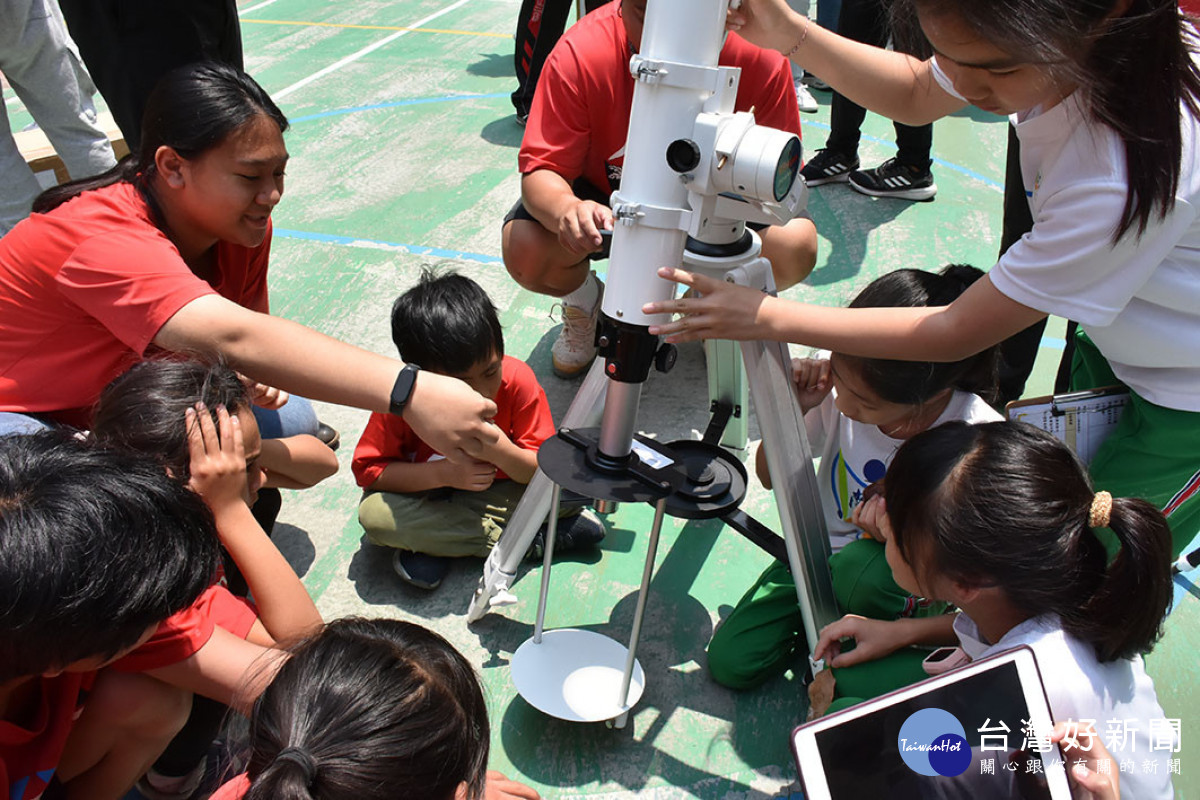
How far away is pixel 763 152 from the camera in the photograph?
4.00ft

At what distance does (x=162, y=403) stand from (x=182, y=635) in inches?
15.7

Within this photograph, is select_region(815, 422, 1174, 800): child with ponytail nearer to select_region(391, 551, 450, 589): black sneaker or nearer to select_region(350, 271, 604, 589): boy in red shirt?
select_region(350, 271, 604, 589): boy in red shirt

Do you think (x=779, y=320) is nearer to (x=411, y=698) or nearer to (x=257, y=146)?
(x=411, y=698)

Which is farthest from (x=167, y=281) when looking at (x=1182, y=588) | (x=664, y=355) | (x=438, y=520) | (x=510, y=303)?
(x=1182, y=588)

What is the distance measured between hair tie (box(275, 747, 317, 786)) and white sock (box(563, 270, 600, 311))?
1.94 m

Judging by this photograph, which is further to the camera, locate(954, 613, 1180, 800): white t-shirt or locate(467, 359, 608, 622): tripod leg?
locate(467, 359, 608, 622): tripod leg

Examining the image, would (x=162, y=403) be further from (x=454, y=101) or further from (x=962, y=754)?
(x=454, y=101)

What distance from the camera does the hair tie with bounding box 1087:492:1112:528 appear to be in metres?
1.24

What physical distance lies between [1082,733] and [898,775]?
0.90ft

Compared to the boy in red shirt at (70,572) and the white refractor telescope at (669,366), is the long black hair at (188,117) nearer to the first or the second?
the boy in red shirt at (70,572)

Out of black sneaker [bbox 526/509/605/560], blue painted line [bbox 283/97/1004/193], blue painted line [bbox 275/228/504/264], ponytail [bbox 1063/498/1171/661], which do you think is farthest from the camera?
blue painted line [bbox 283/97/1004/193]

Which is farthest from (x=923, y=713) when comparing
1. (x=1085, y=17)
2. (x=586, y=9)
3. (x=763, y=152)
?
(x=586, y=9)

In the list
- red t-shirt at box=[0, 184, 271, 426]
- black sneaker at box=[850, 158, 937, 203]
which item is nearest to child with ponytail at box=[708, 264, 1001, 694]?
red t-shirt at box=[0, 184, 271, 426]

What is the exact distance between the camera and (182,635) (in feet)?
4.96
